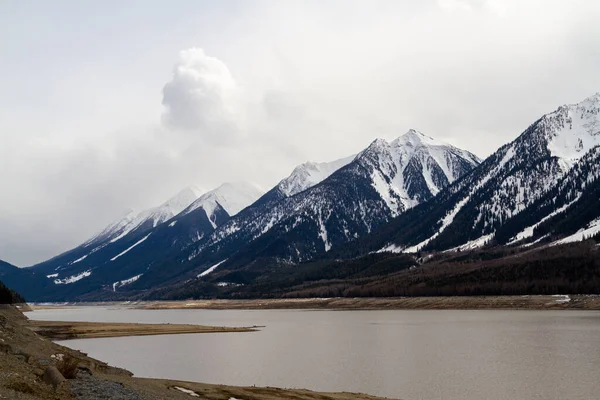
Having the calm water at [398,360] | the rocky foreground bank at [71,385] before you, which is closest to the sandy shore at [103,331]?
the calm water at [398,360]

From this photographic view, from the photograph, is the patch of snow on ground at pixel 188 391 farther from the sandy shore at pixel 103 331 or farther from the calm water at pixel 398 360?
the sandy shore at pixel 103 331

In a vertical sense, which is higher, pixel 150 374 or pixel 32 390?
pixel 32 390

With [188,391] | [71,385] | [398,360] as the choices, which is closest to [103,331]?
[398,360]

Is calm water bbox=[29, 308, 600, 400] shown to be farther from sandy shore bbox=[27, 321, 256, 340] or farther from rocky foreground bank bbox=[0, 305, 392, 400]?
sandy shore bbox=[27, 321, 256, 340]

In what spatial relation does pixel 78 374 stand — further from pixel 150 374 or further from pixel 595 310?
pixel 595 310

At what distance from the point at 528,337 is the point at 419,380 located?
46.6 m

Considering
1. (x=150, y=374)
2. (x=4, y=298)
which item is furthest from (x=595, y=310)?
(x=4, y=298)

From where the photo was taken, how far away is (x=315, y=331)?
129 metres

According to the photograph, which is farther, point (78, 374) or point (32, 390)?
point (78, 374)

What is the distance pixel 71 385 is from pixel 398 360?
4636 centimetres

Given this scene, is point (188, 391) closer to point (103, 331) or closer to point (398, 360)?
point (398, 360)

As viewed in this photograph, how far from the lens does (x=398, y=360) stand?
7525 centimetres

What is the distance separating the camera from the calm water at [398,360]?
5550 centimetres

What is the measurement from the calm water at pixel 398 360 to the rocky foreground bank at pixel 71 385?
8.95 metres
